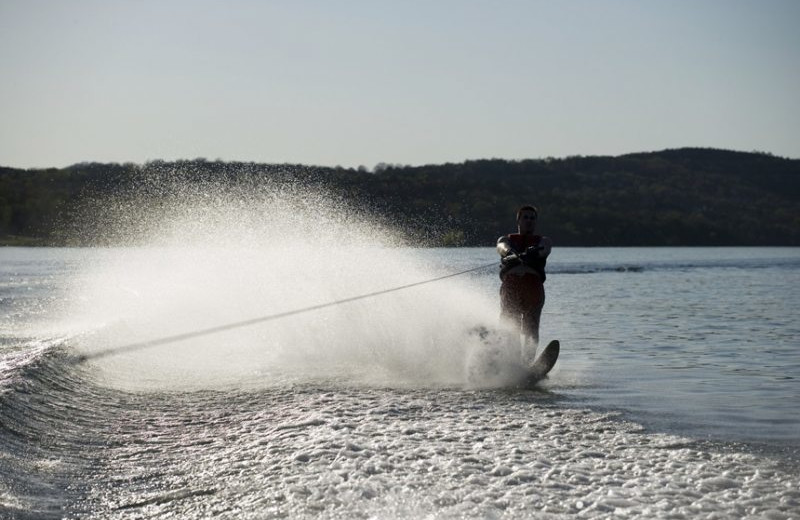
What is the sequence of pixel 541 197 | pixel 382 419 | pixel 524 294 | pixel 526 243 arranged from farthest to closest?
pixel 541 197 < pixel 526 243 < pixel 524 294 < pixel 382 419

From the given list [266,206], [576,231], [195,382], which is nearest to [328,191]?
[266,206]

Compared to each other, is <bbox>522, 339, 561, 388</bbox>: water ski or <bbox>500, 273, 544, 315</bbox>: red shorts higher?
<bbox>500, 273, 544, 315</bbox>: red shorts

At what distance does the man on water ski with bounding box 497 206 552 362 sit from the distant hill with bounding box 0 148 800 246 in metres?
47.4

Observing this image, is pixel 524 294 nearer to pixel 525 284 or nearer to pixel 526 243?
pixel 525 284

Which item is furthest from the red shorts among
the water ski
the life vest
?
the water ski

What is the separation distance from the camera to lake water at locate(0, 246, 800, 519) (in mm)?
5438

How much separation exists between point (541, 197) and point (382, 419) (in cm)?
9260

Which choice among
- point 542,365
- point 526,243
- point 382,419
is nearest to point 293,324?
point 526,243

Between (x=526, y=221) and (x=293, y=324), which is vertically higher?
(x=526, y=221)

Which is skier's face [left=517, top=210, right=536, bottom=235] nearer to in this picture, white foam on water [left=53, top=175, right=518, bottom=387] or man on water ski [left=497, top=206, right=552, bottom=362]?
man on water ski [left=497, top=206, right=552, bottom=362]

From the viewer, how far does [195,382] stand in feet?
34.3

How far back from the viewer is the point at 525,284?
10.6 m

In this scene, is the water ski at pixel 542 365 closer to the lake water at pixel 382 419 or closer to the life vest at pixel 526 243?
the lake water at pixel 382 419

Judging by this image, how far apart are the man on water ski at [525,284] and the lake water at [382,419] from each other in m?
0.60
